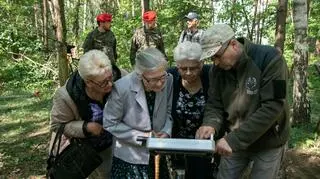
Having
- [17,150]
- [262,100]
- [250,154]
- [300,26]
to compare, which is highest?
[300,26]

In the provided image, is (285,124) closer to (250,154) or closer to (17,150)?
(250,154)

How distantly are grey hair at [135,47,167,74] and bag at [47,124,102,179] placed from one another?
2.99 feet

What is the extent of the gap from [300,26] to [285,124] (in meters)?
4.44

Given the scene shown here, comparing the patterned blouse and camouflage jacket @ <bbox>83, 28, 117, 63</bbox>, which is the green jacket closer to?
the patterned blouse

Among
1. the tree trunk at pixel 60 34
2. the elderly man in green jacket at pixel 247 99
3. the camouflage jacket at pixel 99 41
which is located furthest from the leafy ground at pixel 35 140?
the elderly man in green jacket at pixel 247 99

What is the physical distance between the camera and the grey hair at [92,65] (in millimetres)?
3279

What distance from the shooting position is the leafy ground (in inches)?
256

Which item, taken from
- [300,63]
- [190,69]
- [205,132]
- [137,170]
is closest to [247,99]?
[205,132]

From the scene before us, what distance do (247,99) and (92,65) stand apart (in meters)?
1.21

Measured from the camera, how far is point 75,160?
3666 mm

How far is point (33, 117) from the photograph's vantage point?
34.6 feet

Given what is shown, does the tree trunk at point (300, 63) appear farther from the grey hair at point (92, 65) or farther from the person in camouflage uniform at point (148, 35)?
the grey hair at point (92, 65)

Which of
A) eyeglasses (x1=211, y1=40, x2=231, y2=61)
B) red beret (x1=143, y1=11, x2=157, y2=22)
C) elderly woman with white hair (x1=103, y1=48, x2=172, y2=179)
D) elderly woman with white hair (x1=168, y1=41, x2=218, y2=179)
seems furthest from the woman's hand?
red beret (x1=143, y1=11, x2=157, y2=22)

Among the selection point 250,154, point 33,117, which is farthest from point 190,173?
point 33,117
